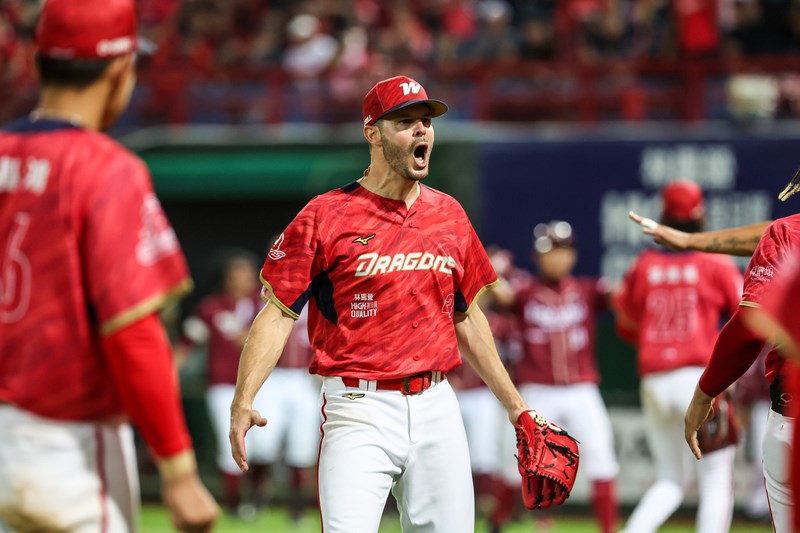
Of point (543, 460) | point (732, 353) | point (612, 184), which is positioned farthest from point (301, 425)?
point (732, 353)

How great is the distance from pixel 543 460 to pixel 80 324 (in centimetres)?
245

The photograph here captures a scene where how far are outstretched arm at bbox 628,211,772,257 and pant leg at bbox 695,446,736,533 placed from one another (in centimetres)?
221

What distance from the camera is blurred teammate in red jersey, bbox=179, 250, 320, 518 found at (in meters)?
11.6

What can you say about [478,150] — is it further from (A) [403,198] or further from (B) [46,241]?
(B) [46,241]

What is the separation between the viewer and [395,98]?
200 inches

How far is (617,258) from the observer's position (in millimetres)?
12508

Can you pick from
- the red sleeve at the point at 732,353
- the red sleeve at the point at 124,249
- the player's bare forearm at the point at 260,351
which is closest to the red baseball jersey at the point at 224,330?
the player's bare forearm at the point at 260,351

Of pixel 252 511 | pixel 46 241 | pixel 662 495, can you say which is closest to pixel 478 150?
pixel 252 511

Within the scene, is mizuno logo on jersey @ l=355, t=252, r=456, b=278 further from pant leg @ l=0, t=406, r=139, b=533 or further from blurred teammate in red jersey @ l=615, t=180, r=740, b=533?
blurred teammate in red jersey @ l=615, t=180, r=740, b=533

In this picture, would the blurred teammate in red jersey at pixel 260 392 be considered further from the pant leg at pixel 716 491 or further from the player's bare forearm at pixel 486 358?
the player's bare forearm at pixel 486 358

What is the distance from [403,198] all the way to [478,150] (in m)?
7.98

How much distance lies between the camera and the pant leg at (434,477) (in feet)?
15.6

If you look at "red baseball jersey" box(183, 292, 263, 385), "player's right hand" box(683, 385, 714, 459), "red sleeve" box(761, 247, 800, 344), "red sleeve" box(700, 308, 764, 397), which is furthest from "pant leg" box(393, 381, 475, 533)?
"red baseball jersey" box(183, 292, 263, 385)

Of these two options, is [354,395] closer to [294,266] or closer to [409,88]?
[294,266]
